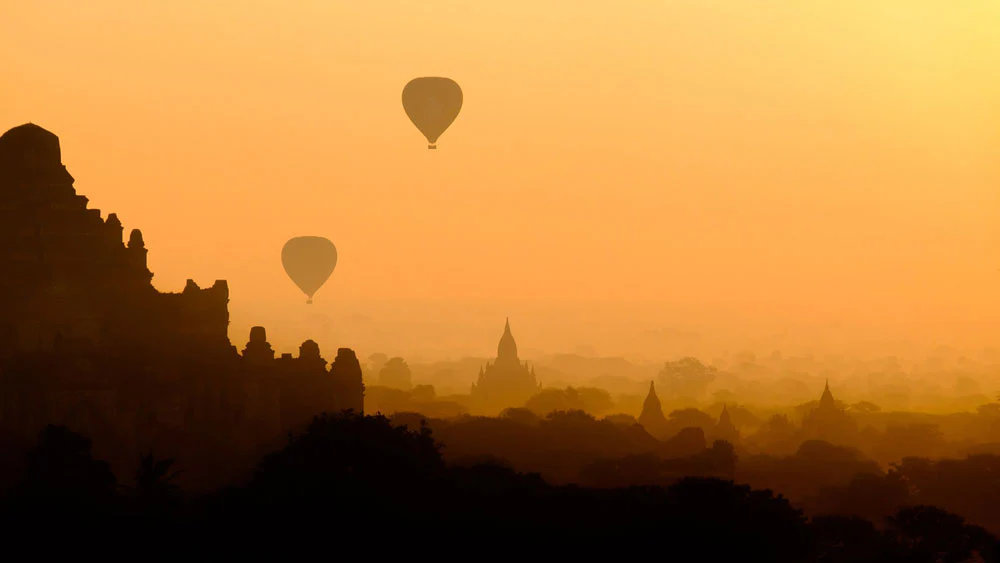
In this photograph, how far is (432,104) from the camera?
14388 cm

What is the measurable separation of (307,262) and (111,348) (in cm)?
6776

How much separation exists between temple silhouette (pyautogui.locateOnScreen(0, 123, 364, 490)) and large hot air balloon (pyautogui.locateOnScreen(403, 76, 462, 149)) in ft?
180

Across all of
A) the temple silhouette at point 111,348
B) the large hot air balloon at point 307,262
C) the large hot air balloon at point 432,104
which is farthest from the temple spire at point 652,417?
the temple silhouette at point 111,348

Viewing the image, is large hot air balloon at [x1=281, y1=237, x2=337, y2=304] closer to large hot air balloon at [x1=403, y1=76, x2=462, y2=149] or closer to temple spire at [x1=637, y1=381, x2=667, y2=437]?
large hot air balloon at [x1=403, y1=76, x2=462, y2=149]

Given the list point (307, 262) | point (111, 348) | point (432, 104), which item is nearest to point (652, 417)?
point (307, 262)

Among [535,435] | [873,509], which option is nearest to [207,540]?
[873,509]

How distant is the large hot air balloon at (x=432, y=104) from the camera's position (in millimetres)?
143625

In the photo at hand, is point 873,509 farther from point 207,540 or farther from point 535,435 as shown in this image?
point 207,540

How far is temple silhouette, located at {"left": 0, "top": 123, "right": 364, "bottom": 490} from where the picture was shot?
3196 inches

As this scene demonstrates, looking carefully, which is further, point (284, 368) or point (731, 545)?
point (284, 368)

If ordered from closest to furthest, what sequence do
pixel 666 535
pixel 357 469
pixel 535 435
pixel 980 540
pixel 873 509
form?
pixel 666 535 → pixel 357 469 → pixel 980 540 → pixel 873 509 → pixel 535 435

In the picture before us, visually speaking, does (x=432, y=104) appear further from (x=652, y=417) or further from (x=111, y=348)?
(x=111, y=348)

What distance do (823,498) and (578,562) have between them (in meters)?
57.5

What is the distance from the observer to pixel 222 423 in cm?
8544
